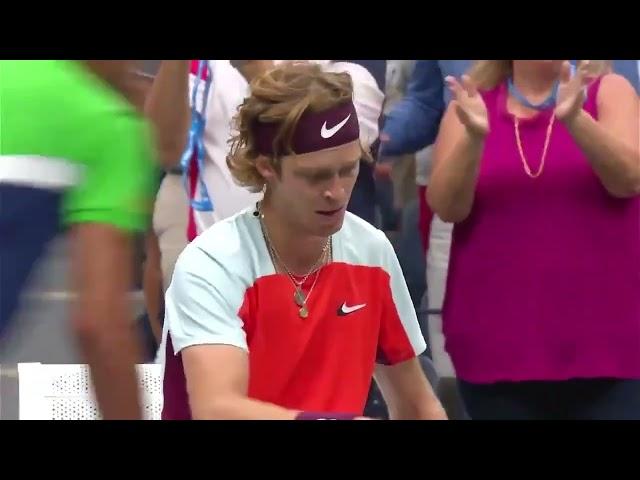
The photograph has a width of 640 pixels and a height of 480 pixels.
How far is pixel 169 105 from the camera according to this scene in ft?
5.10

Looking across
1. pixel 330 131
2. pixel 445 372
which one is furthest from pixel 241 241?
pixel 445 372

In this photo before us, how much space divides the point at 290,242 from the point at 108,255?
33cm

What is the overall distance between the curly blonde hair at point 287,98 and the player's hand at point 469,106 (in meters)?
0.23

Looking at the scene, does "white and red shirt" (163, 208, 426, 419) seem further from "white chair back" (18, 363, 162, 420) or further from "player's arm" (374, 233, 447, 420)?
"white chair back" (18, 363, 162, 420)

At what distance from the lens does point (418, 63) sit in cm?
163

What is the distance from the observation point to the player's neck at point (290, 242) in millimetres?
1323

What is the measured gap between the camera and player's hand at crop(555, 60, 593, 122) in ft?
4.86

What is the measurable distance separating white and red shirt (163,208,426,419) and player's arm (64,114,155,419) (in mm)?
213

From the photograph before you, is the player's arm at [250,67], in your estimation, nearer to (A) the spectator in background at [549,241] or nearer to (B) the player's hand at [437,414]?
(A) the spectator in background at [549,241]

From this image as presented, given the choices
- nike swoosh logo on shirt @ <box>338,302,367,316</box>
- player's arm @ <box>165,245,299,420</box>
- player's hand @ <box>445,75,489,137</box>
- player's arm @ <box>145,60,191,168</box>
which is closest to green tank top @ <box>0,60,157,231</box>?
player's arm @ <box>165,245,299,420</box>

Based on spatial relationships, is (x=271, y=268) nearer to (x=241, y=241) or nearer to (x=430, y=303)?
(x=241, y=241)

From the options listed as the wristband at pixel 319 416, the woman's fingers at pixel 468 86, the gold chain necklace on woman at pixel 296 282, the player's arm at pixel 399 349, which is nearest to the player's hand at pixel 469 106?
the woman's fingers at pixel 468 86

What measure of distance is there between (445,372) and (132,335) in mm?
628
